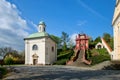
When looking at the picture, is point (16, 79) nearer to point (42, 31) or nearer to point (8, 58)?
point (8, 58)

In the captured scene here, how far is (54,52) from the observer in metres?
60.8

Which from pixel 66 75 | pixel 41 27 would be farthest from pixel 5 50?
pixel 66 75

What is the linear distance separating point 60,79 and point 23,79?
2650 mm

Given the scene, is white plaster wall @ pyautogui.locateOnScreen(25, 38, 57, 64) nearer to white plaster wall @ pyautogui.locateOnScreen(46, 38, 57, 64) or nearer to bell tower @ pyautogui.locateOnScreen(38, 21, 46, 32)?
white plaster wall @ pyautogui.locateOnScreen(46, 38, 57, 64)

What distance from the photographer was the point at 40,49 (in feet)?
191

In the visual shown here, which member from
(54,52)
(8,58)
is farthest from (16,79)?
(54,52)

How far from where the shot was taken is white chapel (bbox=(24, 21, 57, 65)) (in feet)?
188

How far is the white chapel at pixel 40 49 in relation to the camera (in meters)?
57.3

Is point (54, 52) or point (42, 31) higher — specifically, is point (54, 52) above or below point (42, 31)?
below

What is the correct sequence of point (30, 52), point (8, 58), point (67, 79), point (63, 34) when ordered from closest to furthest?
1. point (67, 79)
2. point (8, 58)
3. point (30, 52)
4. point (63, 34)

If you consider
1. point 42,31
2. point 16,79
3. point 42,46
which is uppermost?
point 42,31

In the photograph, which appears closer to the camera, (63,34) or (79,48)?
(79,48)

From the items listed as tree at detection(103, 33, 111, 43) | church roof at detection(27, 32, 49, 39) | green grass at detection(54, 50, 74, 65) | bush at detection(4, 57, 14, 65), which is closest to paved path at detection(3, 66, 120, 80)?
green grass at detection(54, 50, 74, 65)

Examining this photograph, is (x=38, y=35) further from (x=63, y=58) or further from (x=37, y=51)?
(x=63, y=58)
